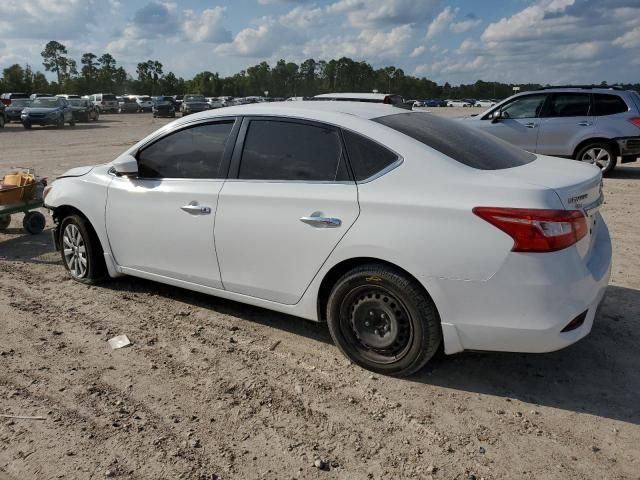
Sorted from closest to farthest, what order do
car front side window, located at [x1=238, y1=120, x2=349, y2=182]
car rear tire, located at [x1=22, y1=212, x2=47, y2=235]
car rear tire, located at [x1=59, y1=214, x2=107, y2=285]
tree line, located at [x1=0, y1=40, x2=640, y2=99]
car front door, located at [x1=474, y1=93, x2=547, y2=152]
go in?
car front side window, located at [x1=238, y1=120, x2=349, y2=182] → car rear tire, located at [x1=59, y1=214, x2=107, y2=285] → car rear tire, located at [x1=22, y1=212, x2=47, y2=235] → car front door, located at [x1=474, y1=93, x2=547, y2=152] → tree line, located at [x1=0, y1=40, x2=640, y2=99]

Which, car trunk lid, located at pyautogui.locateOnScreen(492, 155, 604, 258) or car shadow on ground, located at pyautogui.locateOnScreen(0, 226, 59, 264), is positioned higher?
car trunk lid, located at pyautogui.locateOnScreen(492, 155, 604, 258)

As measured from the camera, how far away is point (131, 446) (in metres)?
2.97

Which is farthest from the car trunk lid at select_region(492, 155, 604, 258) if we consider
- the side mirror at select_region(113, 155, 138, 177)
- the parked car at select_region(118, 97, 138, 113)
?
the parked car at select_region(118, 97, 138, 113)

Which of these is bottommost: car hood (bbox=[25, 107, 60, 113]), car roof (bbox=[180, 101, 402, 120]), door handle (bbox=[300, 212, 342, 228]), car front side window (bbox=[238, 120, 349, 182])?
car hood (bbox=[25, 107, 60, 113])

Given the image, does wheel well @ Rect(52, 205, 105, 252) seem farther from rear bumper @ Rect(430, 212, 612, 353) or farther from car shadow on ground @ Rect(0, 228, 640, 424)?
rear bumper @ Rect(430, 212, 612, 353)

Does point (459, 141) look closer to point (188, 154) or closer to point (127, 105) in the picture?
point (188, 154)

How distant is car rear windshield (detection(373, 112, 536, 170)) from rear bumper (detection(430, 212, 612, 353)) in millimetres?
743

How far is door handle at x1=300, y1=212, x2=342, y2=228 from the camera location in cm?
358

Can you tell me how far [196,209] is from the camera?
4227 millimetres

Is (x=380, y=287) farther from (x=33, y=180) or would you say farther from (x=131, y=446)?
(x=33, y=180)

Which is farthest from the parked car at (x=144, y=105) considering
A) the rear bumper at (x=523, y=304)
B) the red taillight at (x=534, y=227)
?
the red taillight at (x=534, y=227)

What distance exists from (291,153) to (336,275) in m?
0.90

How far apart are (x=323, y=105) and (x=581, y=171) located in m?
1.80

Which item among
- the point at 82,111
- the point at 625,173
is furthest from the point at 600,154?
the point at 82,111
